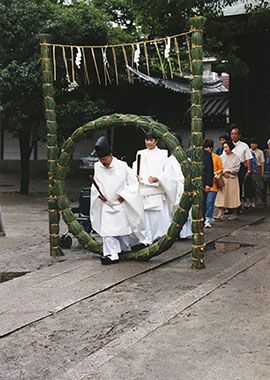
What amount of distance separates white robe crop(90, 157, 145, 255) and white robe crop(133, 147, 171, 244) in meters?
0.50

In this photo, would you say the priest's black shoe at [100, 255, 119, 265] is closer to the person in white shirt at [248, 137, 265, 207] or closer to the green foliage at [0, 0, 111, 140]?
the person in white shirt at [248, 137, 265, 207]

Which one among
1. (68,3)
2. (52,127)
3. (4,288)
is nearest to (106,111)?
(68,3)

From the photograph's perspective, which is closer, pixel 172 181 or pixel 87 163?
pixel 172 181

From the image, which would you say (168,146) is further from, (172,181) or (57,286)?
(57,286)

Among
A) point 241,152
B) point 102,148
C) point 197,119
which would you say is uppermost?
point 197,119

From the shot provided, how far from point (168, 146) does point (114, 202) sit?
109 centimetres

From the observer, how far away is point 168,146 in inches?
336

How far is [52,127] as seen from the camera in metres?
9.05

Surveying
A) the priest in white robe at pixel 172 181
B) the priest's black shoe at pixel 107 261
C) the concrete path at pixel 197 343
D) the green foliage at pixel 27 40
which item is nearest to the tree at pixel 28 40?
the green foliage at pixel 27 40

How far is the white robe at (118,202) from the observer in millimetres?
8695

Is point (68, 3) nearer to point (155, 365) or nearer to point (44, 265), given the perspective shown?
point (44, 265)

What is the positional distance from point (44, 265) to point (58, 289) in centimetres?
167

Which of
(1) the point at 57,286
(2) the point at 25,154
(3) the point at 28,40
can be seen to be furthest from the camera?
(2) the point at 25,154

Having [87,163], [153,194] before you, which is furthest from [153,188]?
[87,163]
